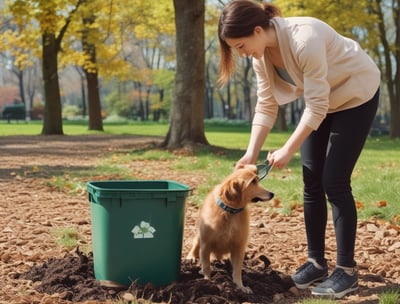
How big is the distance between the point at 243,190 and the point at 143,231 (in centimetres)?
75

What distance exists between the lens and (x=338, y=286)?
13.5ft

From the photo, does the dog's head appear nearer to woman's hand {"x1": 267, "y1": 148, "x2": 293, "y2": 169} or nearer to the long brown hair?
woman's hand {"x1": 267, "y1": 148, "x2": 293, "y2": 169}

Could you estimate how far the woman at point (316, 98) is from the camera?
380 cm

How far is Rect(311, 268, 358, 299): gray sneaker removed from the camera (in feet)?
13.4

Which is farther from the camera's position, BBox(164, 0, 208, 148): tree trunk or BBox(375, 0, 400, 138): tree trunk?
BBox(375, 0, 400, 138): tree trunk

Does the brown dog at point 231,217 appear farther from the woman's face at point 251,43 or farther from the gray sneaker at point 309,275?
the woman's face at point 251,43

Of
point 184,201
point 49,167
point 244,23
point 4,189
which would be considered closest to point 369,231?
point 184,201

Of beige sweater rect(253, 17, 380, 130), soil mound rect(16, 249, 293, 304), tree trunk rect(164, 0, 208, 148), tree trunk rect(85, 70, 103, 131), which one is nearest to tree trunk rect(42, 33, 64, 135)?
tree trunk rect(85, 70, 103, 131)

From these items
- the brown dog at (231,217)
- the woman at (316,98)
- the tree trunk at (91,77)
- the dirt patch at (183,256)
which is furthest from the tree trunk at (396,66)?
the brown dog at (231,217)

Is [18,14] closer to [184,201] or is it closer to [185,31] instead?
A: [185,31]

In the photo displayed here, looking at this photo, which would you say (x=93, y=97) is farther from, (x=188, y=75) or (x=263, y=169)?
(x=263, y=169)

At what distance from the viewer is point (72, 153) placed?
16.0 meters

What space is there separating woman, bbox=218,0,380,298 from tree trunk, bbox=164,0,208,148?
396 inches

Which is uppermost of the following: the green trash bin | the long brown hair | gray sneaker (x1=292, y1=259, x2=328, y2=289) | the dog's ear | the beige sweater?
the long brown hair
